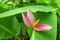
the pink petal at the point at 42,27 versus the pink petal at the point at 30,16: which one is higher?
the pink petal at the point at 30,16

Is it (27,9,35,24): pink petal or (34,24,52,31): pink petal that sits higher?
(27,9,35,24): pink petal

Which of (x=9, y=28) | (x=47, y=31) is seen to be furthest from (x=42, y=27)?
(x=9, y=28)

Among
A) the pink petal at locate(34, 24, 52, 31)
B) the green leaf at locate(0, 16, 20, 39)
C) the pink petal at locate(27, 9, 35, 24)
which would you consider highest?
the pink petal at locate(27, 9, 35, 24)

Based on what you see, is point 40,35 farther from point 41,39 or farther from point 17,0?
point 17,0

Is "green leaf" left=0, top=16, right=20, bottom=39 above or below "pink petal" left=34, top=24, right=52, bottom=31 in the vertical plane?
below

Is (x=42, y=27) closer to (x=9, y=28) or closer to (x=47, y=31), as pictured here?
(x=47, y=31)
